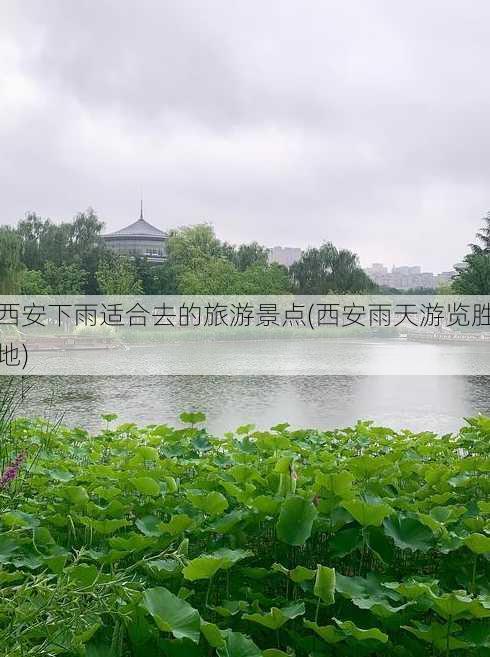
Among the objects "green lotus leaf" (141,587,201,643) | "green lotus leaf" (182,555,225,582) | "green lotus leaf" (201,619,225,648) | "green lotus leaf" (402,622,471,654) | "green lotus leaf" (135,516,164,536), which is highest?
"green lotus leaf" (182,555,225,582)

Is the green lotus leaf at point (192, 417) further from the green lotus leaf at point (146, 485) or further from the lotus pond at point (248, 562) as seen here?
the green lotus leaf at point (146, 485)

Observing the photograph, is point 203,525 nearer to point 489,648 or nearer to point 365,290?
point 489,648

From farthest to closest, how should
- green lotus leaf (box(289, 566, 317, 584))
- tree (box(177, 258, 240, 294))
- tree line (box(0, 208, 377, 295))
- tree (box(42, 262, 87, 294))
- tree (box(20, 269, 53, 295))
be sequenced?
1. tree (box(177, 258, 240, 294))
2. tree line (box(0, 208, 377, 295))
3. tree (box(42, 262, 87, 294))
4. tree (box(20, 269, 53, 295))
5. green lotus leaf (box(289, 566, 317, 584))

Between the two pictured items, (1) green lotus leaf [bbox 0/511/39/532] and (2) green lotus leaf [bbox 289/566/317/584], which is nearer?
(2) green lotus leaf [bbox 289/566/317/584]

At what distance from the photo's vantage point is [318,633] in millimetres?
749

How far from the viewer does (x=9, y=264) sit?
1120cm

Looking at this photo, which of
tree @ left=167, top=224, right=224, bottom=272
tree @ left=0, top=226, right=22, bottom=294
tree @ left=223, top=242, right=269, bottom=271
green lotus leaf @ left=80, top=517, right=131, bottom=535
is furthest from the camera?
tree @ left=223, top=242, right=269, bottom=271

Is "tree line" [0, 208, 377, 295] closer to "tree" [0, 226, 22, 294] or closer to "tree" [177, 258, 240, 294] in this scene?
"tree" [177, 258, 240, 294]

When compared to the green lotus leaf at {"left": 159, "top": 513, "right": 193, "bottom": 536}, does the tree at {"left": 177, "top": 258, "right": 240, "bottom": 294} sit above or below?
above

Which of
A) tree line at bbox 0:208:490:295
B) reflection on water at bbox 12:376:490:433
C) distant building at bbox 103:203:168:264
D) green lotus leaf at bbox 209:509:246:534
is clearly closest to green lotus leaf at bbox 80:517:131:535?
green lotus leaf at bbox 209:509:246:534

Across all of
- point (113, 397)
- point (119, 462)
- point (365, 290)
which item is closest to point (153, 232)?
point (365, 290)

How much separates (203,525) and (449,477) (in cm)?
42

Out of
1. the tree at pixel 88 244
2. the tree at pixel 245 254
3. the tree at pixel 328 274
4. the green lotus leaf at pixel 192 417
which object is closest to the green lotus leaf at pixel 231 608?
the green lotus leaf at pixel 192 417

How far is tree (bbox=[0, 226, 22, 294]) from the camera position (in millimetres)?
11141
